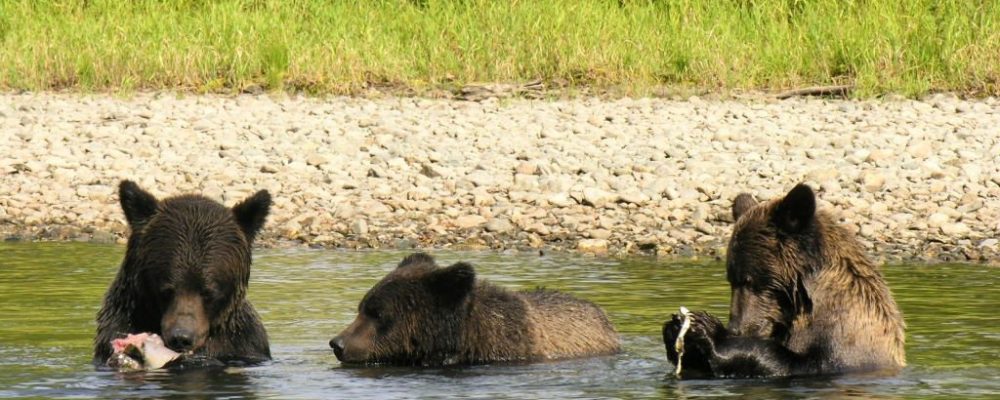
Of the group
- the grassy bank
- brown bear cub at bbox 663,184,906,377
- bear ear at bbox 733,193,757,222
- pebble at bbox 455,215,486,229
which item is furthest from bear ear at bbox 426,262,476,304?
the grassy bank

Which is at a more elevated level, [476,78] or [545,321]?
[476,78]

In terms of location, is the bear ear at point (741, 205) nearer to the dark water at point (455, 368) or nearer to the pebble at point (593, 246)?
the dark water at point (455, 368)

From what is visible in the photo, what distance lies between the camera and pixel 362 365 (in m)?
9.49

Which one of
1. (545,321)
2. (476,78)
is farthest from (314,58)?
(545,321)

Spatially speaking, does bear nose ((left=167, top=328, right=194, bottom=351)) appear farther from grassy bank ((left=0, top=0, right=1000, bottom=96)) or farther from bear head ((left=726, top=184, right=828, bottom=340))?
grassy bank ((left=0, top=0, right=1000, bottom=96))

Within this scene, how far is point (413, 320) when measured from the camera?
948cm

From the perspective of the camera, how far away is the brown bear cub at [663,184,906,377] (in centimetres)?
836

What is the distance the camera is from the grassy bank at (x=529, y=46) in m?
20.5

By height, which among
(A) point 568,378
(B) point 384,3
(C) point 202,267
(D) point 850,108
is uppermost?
(B) point 384,3

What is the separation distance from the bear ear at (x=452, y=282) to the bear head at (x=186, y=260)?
3.57 feet

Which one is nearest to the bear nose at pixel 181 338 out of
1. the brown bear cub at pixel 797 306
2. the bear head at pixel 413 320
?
the bear head at pixel 413 320

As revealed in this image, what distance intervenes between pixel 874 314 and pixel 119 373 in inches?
144

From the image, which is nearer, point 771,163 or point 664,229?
point 664,229

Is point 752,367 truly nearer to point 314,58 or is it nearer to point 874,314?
point 874,314
